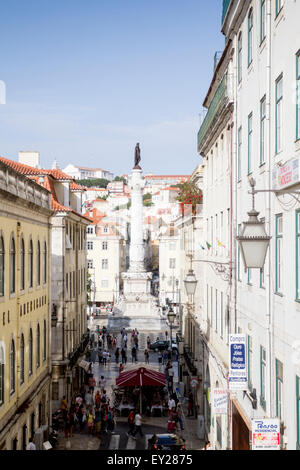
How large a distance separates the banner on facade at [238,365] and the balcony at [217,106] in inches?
290

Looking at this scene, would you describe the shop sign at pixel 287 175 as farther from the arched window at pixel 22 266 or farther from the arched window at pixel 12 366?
the arched window at pixel 22 266

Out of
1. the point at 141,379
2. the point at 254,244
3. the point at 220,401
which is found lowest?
the point at 141,379

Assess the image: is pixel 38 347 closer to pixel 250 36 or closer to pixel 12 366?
pixel 12 366

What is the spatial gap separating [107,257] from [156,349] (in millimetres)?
42372

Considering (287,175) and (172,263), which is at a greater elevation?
(287,175)

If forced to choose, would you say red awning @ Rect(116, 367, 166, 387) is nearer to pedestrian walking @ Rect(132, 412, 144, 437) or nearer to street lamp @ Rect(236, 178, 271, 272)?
pedestrian walking @ Rect(132, 412, 144, 437)

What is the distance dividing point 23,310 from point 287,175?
13926 millimetres

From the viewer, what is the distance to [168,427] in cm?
2734

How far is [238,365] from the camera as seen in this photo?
14539 mm

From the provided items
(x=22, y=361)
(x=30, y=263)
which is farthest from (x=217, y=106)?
(x=22, y=361)

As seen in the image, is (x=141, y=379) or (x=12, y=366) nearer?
(x=12, y=366)

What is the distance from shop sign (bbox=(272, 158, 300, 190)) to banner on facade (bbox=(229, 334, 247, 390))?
185 inches

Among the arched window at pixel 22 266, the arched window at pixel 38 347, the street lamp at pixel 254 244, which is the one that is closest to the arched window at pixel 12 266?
the arched window at pixel 22 266
